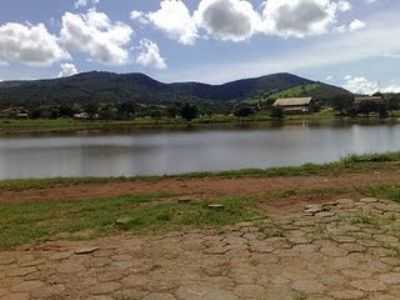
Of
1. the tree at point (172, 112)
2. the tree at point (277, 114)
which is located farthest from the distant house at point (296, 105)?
the tree at point (172, 112)

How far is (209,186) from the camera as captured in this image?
8938 millimetres

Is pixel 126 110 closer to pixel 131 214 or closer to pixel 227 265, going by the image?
pixel 131 214

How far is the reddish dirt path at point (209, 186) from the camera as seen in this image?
812 centimetres

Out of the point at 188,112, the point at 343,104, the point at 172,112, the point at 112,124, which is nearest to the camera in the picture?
the point at 112,124

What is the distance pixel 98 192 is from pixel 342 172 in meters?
5.59

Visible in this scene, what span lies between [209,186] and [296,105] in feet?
386

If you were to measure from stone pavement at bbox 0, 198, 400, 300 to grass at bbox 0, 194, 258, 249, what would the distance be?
39 centimetres

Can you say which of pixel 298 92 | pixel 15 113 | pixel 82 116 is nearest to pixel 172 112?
pixel 82 116

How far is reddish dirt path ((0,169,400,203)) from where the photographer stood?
8117mm

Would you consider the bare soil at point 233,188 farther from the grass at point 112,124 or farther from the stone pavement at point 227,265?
the grass at point 112,124

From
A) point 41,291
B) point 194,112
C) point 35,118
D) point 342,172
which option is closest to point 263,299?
point 41,291

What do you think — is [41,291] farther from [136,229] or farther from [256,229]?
[256,229]

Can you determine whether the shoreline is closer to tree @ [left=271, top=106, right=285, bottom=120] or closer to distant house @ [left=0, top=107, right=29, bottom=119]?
tree @ [left=271, top=106, right=285, bottom=120]

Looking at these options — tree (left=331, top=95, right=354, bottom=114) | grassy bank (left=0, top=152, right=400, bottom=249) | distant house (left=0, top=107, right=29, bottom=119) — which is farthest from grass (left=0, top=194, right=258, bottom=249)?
distant house (left=0, top=107, right=29, bottom=119)
